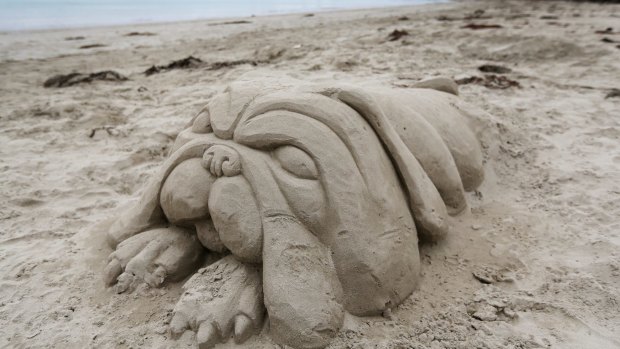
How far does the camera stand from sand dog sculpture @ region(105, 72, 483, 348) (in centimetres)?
172

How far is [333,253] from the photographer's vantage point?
1.77 meters

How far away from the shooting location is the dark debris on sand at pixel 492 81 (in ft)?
14.9

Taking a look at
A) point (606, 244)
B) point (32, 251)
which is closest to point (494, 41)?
point (606, 244)

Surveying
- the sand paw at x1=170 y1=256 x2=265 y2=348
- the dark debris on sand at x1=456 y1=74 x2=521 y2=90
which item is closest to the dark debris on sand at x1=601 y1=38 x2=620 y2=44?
the dark debris on sand at x1=456 y1=74 x2=521 y2=90

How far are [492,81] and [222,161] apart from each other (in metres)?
3.74

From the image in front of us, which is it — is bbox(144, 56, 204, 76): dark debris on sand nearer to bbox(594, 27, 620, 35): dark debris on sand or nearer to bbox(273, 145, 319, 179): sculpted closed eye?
bbox(273, 145, 319, 179): sculpted closed eye

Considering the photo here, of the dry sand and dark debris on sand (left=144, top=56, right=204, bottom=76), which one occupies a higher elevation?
dark debris on sand (left=144, top=56, right=204, bottom=76)

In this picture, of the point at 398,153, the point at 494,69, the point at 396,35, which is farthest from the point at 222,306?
the point at 396,35

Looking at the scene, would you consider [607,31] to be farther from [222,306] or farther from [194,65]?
[222,306]

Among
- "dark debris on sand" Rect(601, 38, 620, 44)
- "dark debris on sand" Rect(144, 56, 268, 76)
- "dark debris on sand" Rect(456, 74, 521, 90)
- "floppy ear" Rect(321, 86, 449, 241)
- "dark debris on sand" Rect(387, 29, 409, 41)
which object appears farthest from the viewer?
"dark debris on sand" Rect(387, 29, 409, 41)

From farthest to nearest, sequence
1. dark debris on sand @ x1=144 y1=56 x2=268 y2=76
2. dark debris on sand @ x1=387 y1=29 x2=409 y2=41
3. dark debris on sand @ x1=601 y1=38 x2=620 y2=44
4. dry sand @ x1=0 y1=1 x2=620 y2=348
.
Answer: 1. dark debris on sand @ x1=387 y1=29 x2=409 y2=41
2. dark debris on sand @ x1=144 y1=56 x2=268 y2=76
3. dark debris on sand @ x1=601 y1=38 x2=620 y2=44
4. dry sand @ x1=0 y1=1 x2=620 y2=348

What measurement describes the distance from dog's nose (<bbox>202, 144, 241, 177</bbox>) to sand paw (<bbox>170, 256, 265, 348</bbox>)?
1.35 feet

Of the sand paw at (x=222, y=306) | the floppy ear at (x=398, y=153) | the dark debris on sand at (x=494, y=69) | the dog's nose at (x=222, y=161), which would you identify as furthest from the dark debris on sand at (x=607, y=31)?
the sand paw at (x=222, y=306)

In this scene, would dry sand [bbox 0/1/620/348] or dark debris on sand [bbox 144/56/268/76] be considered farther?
dark debris on sand [bbox 144/56/268/76]
